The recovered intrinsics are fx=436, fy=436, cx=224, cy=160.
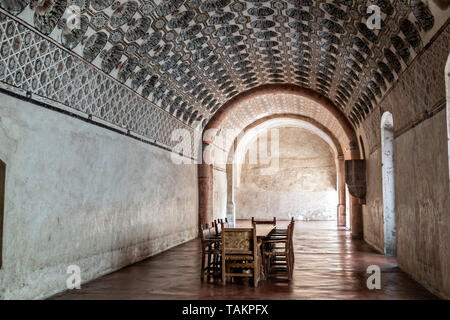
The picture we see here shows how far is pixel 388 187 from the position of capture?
11.0m

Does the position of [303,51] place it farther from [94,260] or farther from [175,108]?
[94,260]

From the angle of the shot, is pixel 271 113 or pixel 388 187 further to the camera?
pixel 271 113

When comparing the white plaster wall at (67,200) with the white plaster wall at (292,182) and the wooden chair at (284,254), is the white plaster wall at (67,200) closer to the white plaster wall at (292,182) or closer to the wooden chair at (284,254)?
the wooden chair at (284,254)

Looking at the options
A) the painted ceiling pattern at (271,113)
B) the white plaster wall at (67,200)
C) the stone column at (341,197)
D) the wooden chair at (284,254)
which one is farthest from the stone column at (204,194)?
the stone column at (341,197)

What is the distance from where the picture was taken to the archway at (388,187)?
10.9 metres

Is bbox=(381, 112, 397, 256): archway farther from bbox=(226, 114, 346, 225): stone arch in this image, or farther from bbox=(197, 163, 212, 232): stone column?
bbox=(226, 114, 346, 225): stone arch

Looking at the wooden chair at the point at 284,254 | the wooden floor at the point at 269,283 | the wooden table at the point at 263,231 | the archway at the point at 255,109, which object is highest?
the archway at the point at 255,109

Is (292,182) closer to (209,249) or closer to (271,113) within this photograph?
(271,113)

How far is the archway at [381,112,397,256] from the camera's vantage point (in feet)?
35.8

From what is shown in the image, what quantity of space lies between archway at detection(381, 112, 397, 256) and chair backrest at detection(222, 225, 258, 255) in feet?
17.4

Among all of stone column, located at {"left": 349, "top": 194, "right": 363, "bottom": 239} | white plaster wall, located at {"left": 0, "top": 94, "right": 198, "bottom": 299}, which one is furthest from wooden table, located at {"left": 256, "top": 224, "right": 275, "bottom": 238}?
stone column, located at {"left": 349, "top": 194, "right": 363, "bottom": 239}

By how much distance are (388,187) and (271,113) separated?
1068 centimetres

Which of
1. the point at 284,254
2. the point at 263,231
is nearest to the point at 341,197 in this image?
the point at 263,231

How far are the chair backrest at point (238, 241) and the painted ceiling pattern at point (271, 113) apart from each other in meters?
9.82
